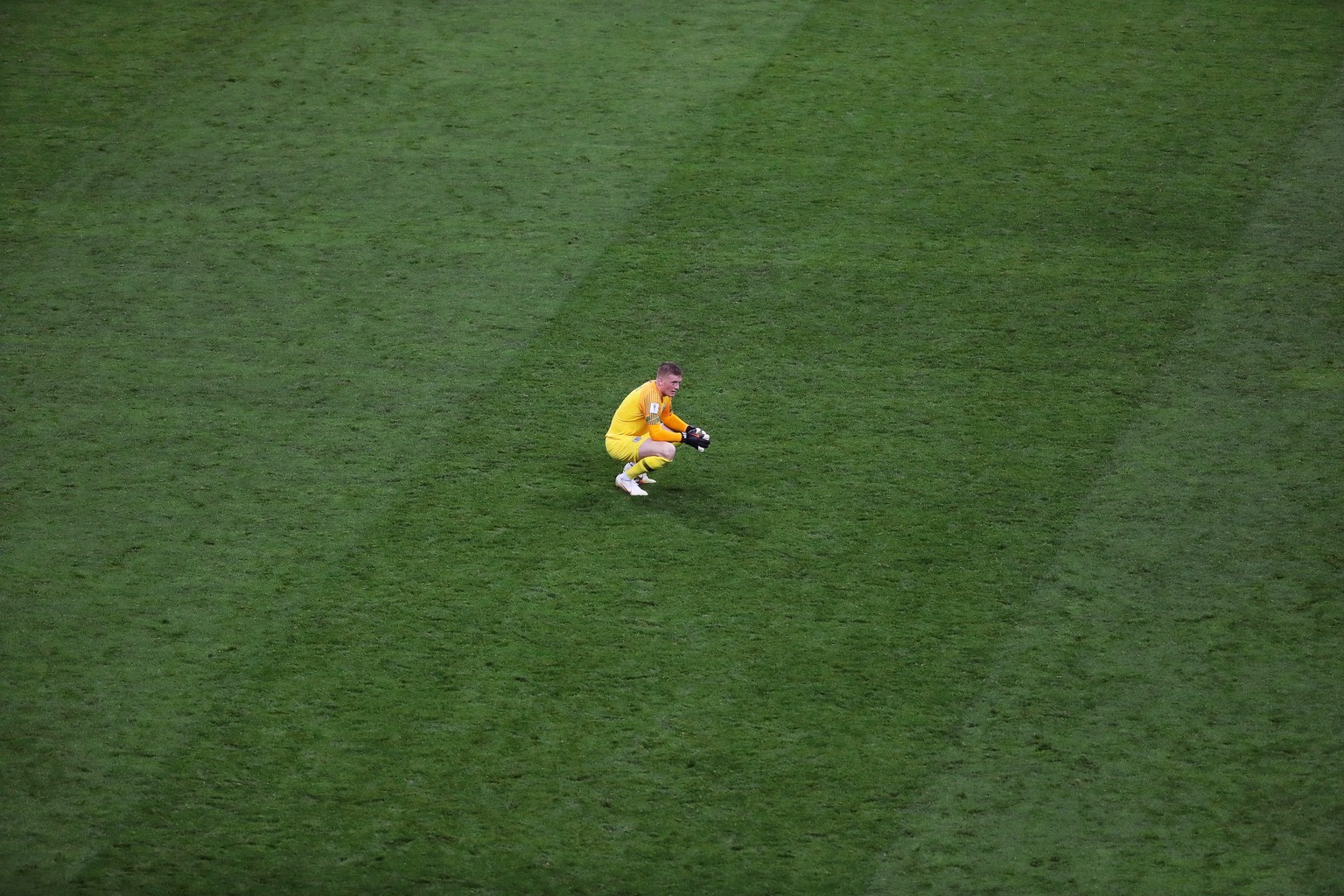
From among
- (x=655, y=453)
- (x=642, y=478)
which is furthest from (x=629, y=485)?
(x=655, y=453)

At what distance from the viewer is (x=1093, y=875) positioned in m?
6.50

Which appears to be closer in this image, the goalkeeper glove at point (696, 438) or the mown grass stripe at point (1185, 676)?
the mown grass stripe at point (1185, 676)

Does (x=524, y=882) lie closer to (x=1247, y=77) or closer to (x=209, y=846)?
(x=209, y=846)

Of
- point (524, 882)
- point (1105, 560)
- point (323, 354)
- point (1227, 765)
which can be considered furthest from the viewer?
point (323, 354)

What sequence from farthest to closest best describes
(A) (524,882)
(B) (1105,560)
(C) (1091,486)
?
(C) (1091,486), (B) (1105,560), (A) (524,882)

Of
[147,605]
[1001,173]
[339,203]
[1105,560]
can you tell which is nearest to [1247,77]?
[1001,173]

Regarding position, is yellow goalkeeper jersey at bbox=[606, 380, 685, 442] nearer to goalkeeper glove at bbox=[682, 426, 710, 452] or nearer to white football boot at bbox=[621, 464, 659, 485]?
goalkeeper glove at bbox=[682, 426, 710, 452]

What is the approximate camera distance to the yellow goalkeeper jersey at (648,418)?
28.5ft

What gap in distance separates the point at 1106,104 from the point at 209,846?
359 inches

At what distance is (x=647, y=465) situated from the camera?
880cm

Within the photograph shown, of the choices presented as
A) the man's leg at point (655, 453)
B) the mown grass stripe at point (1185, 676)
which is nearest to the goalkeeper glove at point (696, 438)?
the man's leg at point (655, 453)

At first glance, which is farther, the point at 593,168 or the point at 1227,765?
the point at 593,168

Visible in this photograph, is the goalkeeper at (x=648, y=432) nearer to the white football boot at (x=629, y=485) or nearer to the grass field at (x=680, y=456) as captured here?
the white football boot at (x=629, y=485)

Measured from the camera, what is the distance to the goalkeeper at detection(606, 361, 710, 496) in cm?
864
